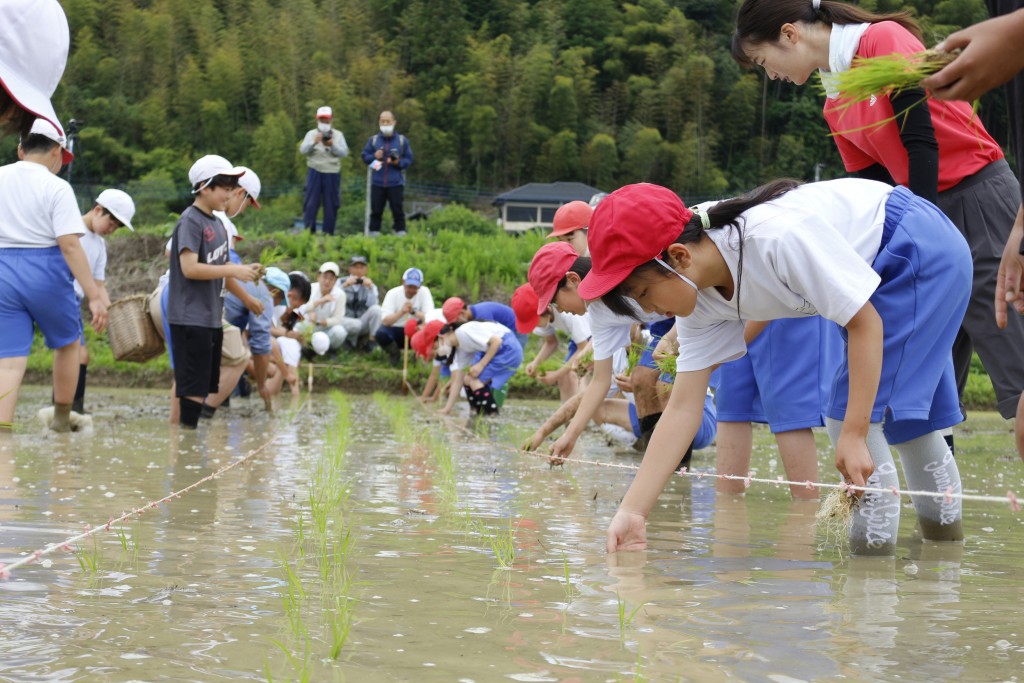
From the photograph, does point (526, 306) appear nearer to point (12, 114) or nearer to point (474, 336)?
point (474, 336)

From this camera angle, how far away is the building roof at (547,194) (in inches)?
1523

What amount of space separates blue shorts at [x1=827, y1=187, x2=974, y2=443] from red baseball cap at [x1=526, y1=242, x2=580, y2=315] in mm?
1661

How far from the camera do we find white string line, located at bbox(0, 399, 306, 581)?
2302mm

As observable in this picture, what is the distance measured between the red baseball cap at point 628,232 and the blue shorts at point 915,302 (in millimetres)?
675

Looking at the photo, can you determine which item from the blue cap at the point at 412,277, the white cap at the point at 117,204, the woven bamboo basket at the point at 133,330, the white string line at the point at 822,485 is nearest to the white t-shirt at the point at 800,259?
the white string line at the point at 822,485

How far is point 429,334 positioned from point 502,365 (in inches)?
56.4

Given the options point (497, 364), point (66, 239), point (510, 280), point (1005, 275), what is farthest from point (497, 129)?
point (1005, 275)

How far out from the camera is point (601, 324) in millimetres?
4711

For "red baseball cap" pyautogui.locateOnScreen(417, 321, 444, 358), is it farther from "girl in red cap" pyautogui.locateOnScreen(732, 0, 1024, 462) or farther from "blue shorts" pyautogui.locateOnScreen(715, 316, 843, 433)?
Answer: "girl in red cap" pyautogui.locateOnScreen(732, 0, 1024, 462)

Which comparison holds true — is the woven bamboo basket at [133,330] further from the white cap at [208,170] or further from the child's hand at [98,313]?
the child's hand at [98,313]

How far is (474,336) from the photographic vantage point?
9.63m

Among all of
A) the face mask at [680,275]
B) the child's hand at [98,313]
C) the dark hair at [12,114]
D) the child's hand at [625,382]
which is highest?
the dark hair at [12,114]

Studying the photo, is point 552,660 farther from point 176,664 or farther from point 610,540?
point 610,540

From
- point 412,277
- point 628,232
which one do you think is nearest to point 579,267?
point 628,232
